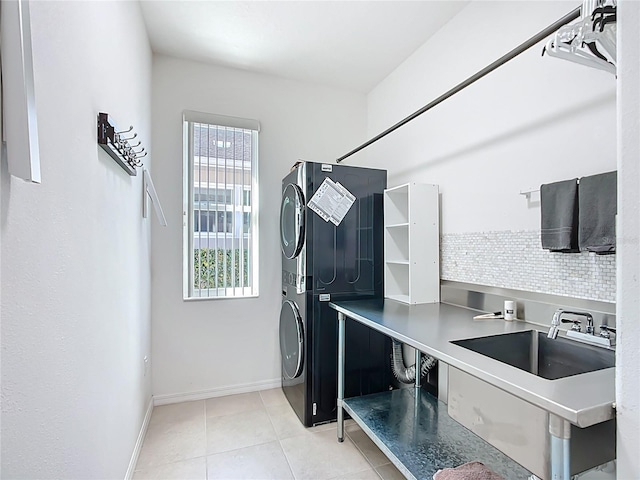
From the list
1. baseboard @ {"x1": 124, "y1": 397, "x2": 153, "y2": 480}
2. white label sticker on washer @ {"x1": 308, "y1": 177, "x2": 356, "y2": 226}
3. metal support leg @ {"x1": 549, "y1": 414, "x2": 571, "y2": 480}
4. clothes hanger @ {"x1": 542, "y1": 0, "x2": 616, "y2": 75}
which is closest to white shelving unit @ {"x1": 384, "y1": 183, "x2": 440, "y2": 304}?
white label sticker on washer @ {"x1": 308, "y1": 177, "x2": 356, "y2": 226}

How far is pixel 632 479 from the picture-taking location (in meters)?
0.71

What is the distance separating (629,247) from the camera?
0.74 m

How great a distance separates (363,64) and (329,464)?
9.77 ft

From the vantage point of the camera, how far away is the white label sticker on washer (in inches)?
91.2

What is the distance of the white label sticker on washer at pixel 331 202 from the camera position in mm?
2316

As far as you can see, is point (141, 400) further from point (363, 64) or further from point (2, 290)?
point (363, 64)

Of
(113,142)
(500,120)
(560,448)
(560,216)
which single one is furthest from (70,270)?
(500,120)

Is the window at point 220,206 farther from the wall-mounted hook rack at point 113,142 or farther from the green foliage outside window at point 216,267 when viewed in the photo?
the wall-mounted hook rack at point 113,142

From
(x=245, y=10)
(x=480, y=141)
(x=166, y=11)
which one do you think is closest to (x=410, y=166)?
(x=480, y=141)

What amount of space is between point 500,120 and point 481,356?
4.40ft

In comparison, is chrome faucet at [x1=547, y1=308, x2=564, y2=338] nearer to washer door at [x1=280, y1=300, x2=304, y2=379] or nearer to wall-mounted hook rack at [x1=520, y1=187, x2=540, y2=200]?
wall-mounted hook rack at [x1=520, y1=187, x2=540, y2=200]

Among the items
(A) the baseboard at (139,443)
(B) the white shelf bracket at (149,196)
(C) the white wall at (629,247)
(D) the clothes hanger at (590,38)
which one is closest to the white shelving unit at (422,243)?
(D) the clothes hanger at (590,38)

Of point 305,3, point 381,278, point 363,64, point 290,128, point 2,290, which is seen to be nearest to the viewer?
point 2,290

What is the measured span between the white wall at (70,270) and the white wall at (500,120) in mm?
1948
